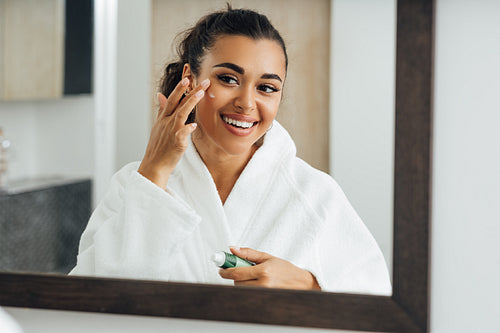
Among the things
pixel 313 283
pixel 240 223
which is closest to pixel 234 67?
pixel 240 223

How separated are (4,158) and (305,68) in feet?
1.72

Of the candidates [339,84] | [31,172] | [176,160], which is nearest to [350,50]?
[339,84]

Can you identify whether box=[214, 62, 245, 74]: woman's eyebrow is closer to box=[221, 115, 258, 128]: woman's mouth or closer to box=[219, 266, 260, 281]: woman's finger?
box=[221, 115, 258, 128]: woman's mouth

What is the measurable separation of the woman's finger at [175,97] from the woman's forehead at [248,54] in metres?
0.04

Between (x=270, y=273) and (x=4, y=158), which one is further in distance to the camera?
(x=4, y=158)

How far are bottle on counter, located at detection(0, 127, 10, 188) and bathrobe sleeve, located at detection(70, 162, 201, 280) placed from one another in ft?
0.65

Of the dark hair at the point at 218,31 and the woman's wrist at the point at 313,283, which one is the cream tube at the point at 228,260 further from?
the dark hair at the point at 218,31

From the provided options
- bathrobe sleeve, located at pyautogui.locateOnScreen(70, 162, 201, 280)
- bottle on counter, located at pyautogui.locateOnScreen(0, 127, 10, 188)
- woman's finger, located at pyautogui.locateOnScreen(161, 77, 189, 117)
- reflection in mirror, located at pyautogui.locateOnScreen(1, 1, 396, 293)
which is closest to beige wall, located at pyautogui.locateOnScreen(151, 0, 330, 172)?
reflection in mirror, located at pyautogui.locateOnScreen(1, 1, 396, 293)

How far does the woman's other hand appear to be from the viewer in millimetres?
687

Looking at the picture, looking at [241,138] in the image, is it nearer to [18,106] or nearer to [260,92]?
[260,92]

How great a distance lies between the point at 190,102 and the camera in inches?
27.9

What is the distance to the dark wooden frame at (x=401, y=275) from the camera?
0.65 meters

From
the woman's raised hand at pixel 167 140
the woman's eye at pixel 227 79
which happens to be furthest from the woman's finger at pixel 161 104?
the woman's eye at pixel 227 79

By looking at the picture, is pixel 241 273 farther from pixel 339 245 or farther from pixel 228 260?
pixel 339 245
